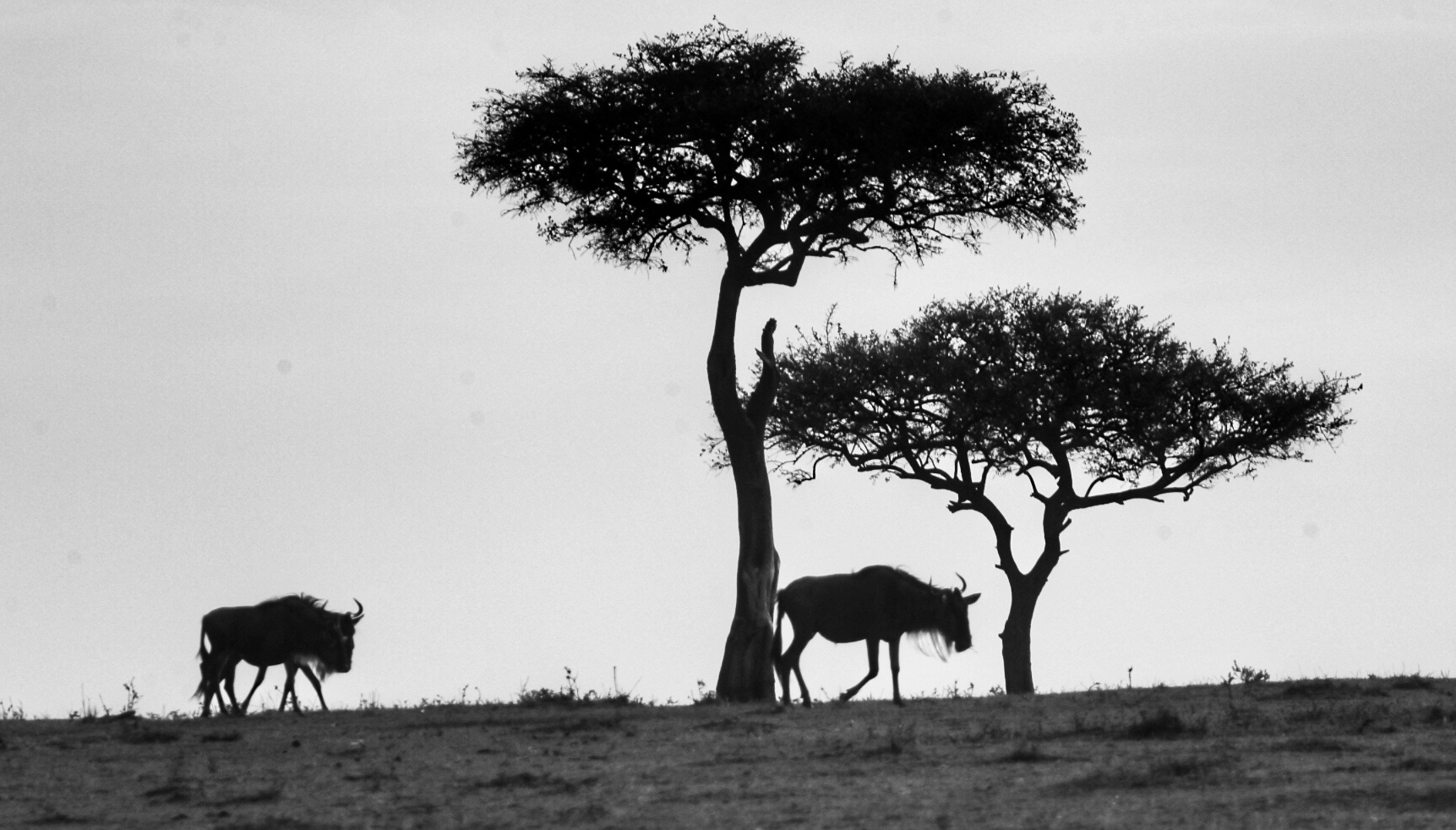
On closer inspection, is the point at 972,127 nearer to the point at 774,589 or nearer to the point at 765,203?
the point at 765,203

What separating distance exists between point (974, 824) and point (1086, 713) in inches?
328

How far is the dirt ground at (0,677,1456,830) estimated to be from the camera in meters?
13.3

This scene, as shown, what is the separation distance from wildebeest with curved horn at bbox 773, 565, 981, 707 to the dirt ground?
6.11 ft

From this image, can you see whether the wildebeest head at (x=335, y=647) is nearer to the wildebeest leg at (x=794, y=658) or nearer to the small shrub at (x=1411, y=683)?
the wildebeest leg at (x=794, y=658)

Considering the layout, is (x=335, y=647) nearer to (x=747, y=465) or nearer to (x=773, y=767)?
(x=747, y=465)

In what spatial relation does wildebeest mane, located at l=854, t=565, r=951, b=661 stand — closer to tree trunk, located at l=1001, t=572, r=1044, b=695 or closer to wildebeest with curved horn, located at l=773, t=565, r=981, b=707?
wildebeest with curved horn, located at l=773, t=565, r=981, b=707

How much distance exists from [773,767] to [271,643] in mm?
10341

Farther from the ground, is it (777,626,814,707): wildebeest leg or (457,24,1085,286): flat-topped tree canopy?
(457,24,1085,286): flat-topped tree canopy

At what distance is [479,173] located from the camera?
28016mm

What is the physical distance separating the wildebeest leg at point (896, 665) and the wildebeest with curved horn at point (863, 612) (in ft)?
0.05

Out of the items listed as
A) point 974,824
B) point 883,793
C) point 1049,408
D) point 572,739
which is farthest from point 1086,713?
point 1049,408

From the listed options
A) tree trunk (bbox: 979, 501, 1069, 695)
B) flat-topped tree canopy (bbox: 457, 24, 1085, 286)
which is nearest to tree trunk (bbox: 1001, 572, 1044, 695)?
tree trunk (bbox: 979, 501, 1069, 695)

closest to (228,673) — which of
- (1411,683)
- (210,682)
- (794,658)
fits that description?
(210,682)

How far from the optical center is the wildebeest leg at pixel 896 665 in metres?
23.1
